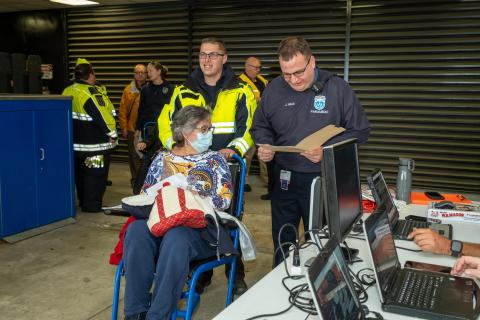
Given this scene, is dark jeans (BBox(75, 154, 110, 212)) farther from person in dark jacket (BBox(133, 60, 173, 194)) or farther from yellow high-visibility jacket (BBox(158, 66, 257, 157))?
yellow high-visibility jacket (BBox(158, 66, 257, 157))

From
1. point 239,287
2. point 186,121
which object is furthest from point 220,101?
point 239,287

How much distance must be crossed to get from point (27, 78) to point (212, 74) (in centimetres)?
302

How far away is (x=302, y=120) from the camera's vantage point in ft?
9.21

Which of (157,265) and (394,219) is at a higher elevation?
(394,219)

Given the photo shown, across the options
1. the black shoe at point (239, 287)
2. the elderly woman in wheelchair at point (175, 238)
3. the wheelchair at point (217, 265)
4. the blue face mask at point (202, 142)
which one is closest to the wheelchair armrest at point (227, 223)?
the wheelchair at point (217, 265)

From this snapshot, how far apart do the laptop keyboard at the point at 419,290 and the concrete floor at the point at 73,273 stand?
5.50 feet

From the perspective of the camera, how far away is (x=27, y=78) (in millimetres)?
5270

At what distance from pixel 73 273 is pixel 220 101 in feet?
6.05

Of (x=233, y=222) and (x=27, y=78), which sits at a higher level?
(x=27, y=78)

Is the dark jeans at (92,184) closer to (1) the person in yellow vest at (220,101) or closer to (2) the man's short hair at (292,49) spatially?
(1) the person in yellow vest at (220,101)

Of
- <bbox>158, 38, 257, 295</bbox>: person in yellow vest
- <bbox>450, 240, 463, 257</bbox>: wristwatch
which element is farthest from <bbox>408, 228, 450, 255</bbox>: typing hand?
<bbox>158, 38, 257, 295</bbox>: person in yellow vest

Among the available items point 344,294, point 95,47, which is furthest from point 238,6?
point 344,294

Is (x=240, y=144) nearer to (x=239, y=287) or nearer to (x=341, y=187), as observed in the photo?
(x=239, y=287)

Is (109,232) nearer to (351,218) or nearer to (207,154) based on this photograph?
(207,154)
